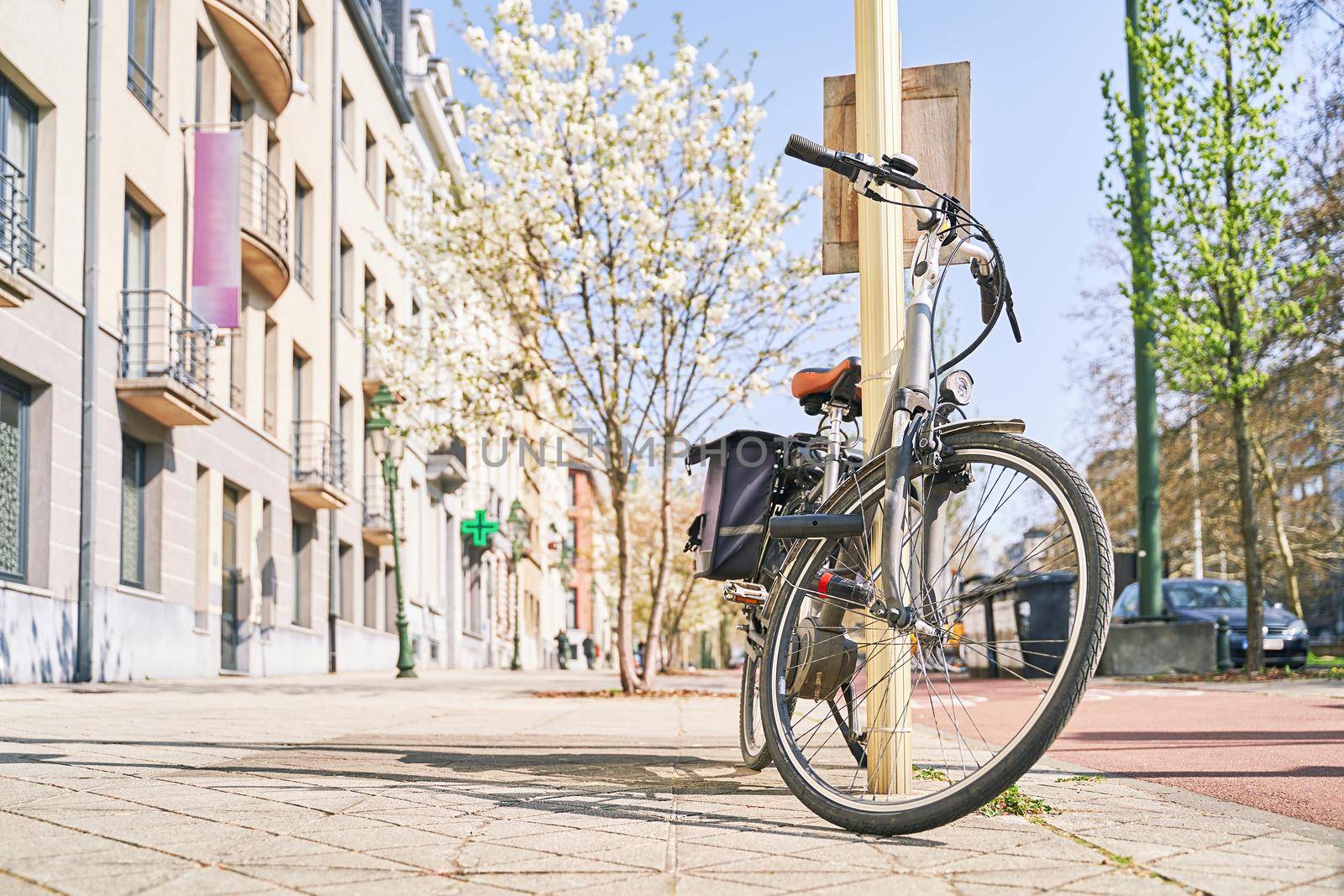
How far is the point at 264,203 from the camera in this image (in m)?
23.4

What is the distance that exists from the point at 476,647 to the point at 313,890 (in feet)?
146

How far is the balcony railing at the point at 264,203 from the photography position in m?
22.9

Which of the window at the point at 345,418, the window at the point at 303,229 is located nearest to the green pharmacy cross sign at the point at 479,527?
the window at the point at 345,418

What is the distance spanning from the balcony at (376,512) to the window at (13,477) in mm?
16015

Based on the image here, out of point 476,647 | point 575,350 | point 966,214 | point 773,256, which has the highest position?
point 773,256

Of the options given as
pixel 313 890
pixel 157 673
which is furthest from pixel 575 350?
pixel 313 890

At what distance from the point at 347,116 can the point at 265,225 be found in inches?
342

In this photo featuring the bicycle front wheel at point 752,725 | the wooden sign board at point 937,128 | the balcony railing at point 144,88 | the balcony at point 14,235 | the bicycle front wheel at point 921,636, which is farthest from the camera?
the balcony railing at point 144,88

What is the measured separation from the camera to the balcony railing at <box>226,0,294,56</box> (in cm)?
2169

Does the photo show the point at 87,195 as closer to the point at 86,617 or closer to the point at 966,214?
the point at 86,617

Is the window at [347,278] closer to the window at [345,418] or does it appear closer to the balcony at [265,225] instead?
the window at [345,418]

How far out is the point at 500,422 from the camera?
52.8 feet

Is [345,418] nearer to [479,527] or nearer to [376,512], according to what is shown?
[376,512]

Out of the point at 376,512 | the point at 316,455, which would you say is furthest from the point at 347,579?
the point at 316,455
